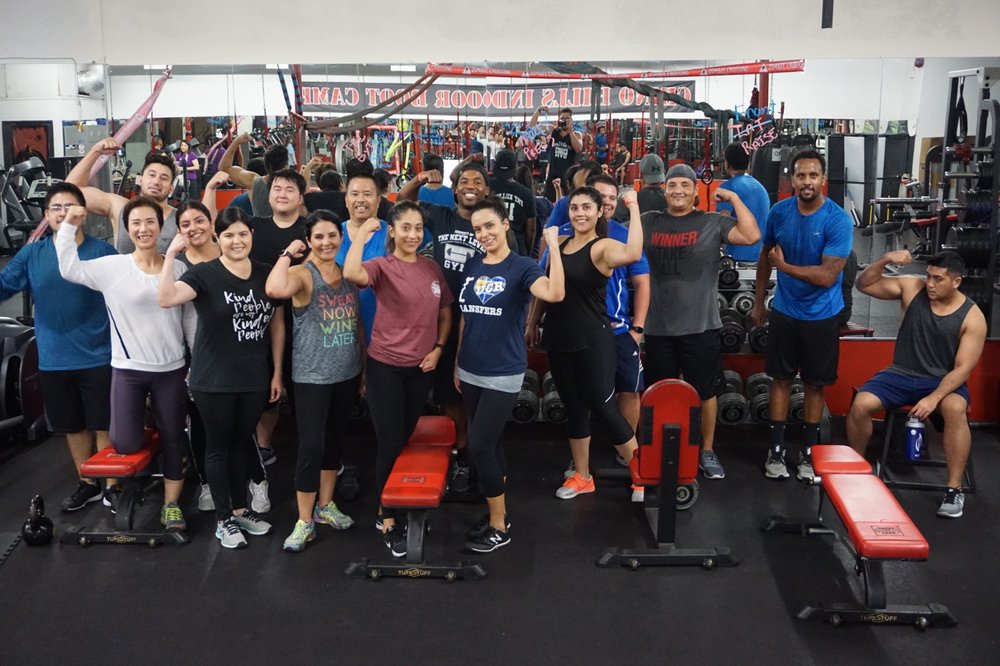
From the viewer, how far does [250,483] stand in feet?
13.7

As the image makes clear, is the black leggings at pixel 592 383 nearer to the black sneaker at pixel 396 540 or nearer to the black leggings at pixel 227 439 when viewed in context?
the black sneaker at pixel 396 540

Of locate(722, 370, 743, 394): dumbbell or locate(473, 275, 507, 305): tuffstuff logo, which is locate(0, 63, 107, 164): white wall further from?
locate(722, 370, 743, 394): dumbbell

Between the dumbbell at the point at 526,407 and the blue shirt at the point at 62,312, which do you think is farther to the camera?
the dumbbell at the point at 526,407

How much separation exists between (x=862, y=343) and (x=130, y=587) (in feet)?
13.5

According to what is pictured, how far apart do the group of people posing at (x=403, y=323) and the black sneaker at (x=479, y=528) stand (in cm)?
1

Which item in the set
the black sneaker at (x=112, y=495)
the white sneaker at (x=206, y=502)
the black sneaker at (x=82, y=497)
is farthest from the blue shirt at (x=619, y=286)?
the black sneaker at (x=82, y=497)

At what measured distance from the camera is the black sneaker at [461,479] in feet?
13.9

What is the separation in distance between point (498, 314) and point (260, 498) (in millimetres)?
1537

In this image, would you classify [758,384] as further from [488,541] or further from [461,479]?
[488,541]

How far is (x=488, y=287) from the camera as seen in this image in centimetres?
345

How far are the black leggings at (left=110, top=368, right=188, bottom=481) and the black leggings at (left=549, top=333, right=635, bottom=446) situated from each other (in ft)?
5.33

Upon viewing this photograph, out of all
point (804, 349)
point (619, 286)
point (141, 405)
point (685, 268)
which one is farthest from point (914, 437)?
point (141, 405)

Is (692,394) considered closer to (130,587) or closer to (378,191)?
(378,191)

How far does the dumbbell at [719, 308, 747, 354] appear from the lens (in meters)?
5.16
